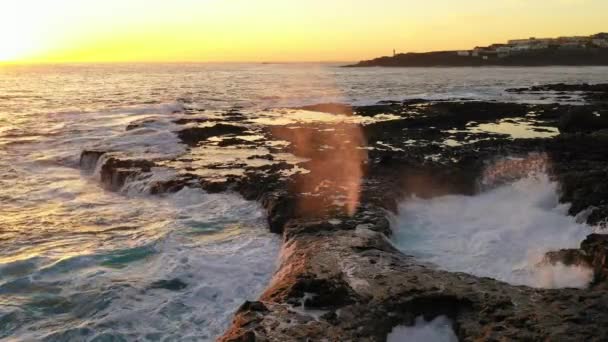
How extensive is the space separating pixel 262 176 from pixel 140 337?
7.65 metres

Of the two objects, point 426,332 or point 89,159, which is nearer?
point 426,332

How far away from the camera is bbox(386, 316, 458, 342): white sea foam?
571 centimetres

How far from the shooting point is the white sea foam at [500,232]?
7703 mm

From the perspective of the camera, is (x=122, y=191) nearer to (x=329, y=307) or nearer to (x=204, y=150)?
(x=204, y=150)

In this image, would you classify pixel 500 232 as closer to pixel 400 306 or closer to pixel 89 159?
pixel 400 306

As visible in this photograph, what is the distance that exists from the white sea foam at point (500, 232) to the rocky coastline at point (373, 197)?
33 centimetres

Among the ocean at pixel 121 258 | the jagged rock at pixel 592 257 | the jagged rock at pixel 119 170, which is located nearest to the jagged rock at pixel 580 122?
the ocean at pixel 121 258

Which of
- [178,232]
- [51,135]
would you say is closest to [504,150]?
[178,232]

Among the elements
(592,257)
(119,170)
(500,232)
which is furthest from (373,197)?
(119,170)

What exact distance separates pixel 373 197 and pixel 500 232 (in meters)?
2.71

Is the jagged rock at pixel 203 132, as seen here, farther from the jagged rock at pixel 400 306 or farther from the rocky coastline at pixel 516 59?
the rocky coastline at pixel 516 59

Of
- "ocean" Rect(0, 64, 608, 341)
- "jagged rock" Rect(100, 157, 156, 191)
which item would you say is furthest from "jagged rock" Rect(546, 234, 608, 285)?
"jagged rock" Rect(100, 157, 156, 191)

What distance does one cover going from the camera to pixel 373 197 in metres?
11.2

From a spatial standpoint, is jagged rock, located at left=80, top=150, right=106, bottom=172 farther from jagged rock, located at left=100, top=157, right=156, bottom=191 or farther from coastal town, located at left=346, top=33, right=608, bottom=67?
coastal town, located at left=346, top=33, right=608, bottom=67
